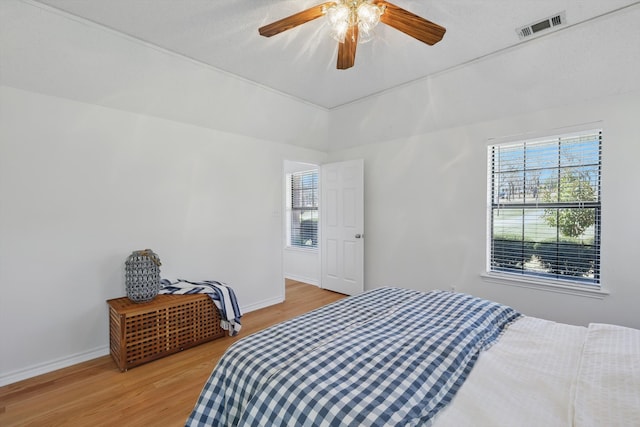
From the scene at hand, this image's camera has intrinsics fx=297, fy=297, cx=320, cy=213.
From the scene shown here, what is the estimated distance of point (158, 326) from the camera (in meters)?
2.62

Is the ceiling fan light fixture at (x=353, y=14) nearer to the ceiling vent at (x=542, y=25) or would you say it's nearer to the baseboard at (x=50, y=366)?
the ceiling vent at (x=542, y=25)

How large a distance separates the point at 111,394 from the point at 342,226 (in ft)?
10.4

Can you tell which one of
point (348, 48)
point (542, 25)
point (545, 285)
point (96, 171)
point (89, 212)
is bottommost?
point (545, 285)

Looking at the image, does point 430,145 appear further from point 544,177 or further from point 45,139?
point 45,139

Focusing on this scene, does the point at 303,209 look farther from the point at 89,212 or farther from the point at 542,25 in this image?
the point at 542,25

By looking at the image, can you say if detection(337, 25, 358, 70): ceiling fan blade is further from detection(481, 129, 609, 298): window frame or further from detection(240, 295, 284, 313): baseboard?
detection(240, 295, 284, 313): baseboard

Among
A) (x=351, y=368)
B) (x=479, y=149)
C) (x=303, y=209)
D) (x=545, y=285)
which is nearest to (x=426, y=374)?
(x=351, y=368)

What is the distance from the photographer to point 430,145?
362 centimetres

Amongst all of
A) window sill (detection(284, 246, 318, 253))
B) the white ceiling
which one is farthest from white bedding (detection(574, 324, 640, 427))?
window sill (detection(284, 246, 318, 253))

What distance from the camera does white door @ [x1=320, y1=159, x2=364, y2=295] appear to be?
4277 millimetres

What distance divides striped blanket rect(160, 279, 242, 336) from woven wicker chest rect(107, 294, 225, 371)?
0.20 feet

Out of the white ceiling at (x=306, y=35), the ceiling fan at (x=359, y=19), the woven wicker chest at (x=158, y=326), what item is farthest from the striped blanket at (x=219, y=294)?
the ceiling fan at (x=359, y=19)

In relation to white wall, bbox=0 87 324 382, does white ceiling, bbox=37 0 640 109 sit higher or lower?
higher

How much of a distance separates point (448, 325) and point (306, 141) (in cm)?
337
